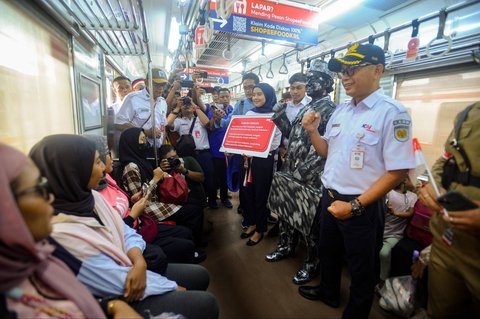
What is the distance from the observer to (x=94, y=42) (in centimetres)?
278

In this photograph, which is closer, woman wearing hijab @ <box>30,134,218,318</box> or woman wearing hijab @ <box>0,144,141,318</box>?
woman wearing hijab @ <box>0,144,141,318</box>

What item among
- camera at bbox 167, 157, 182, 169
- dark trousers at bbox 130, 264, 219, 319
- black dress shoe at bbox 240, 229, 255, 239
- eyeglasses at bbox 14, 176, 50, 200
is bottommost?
black dress shoe at bbox 240, 229, 255, 239

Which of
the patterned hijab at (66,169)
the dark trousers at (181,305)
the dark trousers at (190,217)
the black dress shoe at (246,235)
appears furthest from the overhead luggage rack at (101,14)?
the black dress shoe at (246,235)

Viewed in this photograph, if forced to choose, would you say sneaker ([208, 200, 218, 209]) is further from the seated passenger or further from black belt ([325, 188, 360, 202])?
black belt ([325, 188, 360, 202])

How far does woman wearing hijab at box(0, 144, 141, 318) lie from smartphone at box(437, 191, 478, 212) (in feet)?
4.66

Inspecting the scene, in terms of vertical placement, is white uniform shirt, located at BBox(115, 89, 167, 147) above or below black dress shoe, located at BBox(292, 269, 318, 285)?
above

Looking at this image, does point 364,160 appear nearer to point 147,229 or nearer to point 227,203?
point 147,229

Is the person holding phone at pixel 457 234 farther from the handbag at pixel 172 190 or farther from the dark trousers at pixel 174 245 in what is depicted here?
the handbag at pixel 172 190

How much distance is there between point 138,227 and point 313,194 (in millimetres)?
1418

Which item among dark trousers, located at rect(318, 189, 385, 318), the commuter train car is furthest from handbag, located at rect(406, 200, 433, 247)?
dark trousers, located at rect(318, 189, 385, 318)

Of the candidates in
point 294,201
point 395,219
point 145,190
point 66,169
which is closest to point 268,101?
point 294,201

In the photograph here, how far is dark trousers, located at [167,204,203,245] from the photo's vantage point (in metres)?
2.39

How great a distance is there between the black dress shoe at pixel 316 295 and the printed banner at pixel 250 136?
1263mm

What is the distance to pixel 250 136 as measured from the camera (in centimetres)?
275
